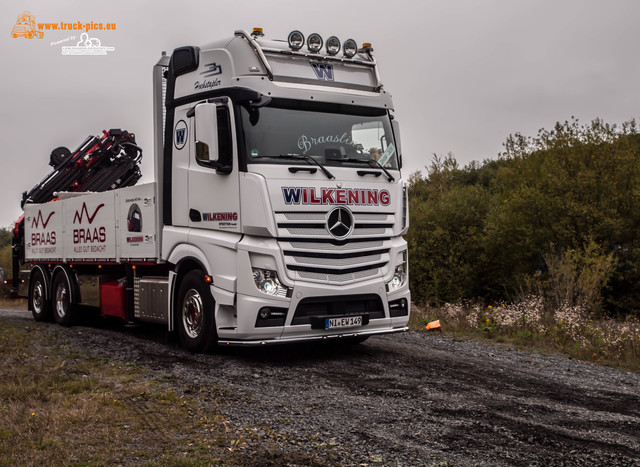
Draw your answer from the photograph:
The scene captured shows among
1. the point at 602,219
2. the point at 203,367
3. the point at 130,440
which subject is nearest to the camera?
the point at 130,440

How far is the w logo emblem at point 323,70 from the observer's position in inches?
346

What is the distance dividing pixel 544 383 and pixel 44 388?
5.07 metres

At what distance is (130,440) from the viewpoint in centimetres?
505

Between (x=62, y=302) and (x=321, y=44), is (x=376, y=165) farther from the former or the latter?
(x=62, y=302)

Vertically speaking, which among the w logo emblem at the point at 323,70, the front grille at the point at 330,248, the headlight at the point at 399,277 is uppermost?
the w logo emblem at the point at 323,70

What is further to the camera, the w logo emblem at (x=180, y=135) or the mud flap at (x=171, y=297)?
the mud flap at (x=171, y=297)

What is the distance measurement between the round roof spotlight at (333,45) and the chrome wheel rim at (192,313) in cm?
350

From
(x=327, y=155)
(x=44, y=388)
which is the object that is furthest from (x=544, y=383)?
(x=44, y=388)

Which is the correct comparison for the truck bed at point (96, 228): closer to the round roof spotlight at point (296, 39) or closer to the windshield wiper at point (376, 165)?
the round roof spotlight at point (296, 39)

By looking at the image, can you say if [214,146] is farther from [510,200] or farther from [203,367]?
[510,200]

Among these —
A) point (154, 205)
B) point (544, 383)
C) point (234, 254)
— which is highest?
point (154, 205)

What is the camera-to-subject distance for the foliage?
1748 centimetres

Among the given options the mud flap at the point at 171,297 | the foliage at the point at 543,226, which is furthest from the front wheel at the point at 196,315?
the foliage at the point at 543,226

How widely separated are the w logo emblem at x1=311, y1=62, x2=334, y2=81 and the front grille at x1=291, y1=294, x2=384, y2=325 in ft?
9.13
